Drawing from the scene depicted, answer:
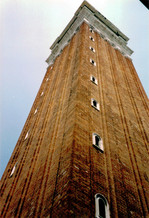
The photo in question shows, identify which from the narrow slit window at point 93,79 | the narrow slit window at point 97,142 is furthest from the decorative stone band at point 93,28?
the narrow slit window at point 97,142

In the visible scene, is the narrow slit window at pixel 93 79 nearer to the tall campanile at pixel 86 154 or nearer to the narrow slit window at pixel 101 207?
the tall campanile at pixel 86 154

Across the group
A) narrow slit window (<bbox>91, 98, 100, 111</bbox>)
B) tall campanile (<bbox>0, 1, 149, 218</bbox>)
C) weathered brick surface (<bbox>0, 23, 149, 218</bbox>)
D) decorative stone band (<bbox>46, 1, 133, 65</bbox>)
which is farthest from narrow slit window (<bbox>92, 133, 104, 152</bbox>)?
decorative stone band (<bbox>46, 1, 133, 65</bbox>)

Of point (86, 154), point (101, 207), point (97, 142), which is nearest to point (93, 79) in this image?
point (97, 142)

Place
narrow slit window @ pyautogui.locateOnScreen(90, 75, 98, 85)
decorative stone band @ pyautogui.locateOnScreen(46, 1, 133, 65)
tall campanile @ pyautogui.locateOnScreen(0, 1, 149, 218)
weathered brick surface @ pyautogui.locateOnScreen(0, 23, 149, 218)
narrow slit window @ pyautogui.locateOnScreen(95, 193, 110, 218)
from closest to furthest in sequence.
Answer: narrow slit window @ pyautogui.locateOnScreen(95, 193, 110, 218) → tall campanile @ pyautogui.locateOnScreen(0, 1, 149, 218) → weathered brick surface @ pyautogui.locateOnScreen(0, 23, 149, 218) → narrow slit window @ pyautogui.locateOnScreen(90, 75, 98, 85) → decorative stone band @ pyautogui.locateOnScreen(46, 1, 133, 65)

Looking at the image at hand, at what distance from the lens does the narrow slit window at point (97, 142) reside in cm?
1122

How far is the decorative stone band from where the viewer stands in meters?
28.6

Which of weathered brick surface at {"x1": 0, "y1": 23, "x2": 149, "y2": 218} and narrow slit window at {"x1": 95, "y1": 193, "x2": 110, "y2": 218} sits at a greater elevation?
weathered brick surface at {"x1": 0, "y1": 23, "x2": 149, "y2": 218}

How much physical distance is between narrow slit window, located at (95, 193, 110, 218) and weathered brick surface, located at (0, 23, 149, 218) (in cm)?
17

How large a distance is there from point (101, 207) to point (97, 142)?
3555 mm

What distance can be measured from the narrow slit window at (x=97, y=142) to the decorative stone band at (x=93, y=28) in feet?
58.9

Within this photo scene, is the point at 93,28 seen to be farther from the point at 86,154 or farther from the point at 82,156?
the point at 82,156

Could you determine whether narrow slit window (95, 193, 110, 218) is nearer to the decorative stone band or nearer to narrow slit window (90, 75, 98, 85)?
narrow slit window (90, 75, 98, 85)

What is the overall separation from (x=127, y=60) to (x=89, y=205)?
69.6 feet

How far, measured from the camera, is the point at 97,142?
11789mm
